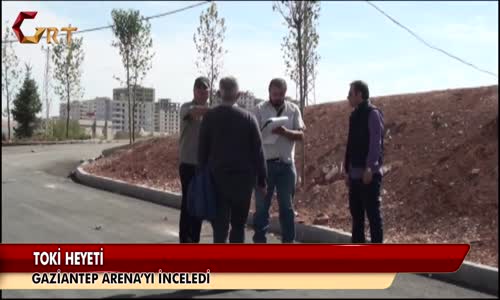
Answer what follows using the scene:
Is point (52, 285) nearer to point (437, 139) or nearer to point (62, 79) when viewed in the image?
point (62, 79)

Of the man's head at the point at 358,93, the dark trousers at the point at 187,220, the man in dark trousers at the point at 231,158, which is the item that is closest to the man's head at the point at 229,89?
the man in dark trousers at the point at 231,158

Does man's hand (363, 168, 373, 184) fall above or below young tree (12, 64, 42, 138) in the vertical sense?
below

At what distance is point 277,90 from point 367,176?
535 mm

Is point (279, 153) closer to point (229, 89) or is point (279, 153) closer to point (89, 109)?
point (229, 89)

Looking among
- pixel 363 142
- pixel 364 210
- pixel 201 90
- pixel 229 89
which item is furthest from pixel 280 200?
pixel 201 90

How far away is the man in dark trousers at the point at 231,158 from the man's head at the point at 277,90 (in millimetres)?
102

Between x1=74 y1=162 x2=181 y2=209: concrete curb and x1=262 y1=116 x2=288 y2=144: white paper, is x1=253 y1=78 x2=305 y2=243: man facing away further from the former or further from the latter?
x1=74 y1=162 x2=181 y2=209: concrete curb

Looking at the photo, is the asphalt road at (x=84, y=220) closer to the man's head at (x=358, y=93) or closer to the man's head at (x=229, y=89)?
the man's head at (x=229, y=89)

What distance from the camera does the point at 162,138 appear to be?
7.42 feet

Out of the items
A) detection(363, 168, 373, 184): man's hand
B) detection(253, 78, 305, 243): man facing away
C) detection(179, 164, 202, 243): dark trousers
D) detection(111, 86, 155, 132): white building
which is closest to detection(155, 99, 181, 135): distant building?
detection(111, 86, 155, 132): white building

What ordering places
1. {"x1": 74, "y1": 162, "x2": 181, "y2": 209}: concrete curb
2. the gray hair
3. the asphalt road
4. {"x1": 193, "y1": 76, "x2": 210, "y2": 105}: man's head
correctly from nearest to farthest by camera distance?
1. {"x1": 193, "y1": 76, "x2": 210, "y2": 105}: man's head
2. the gray hair
3. {"x1": 74, "y1": 162, "x2": 181, "y2": 209}: concrete curb
4. the asphalt road

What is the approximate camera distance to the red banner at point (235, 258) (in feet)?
5.43

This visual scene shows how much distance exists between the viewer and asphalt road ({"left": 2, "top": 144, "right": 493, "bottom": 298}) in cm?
304

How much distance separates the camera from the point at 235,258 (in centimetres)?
169
